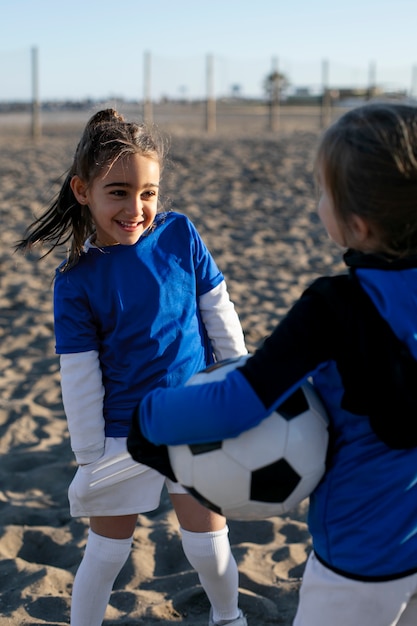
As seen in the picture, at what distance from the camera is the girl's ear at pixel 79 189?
2.42 m

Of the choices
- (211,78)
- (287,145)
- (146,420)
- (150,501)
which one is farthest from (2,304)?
(211,78)

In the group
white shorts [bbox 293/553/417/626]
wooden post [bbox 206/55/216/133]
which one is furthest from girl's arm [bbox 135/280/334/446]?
wooden post [bbox 206/55/216/133]

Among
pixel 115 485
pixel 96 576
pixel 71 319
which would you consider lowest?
pixel 96 576

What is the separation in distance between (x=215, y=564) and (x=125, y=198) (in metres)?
1.14

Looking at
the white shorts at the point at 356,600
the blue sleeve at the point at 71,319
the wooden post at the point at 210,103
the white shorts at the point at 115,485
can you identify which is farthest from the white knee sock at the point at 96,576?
the wooden post at the point at 210,103

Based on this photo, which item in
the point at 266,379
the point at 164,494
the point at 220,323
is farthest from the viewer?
the point at 164,494

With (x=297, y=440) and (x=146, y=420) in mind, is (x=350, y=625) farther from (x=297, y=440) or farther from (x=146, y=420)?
(x=146, y=420)

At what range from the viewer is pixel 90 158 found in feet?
7.80

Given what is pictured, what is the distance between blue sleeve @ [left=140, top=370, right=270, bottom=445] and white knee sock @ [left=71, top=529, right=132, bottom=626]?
3.10 feet

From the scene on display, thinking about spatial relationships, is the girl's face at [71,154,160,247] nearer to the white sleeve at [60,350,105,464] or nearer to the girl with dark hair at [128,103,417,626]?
the white sleeve at [60,350,105,464]

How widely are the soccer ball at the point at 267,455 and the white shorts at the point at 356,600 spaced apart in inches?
7.5

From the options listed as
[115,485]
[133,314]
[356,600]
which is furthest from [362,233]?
[115,485]

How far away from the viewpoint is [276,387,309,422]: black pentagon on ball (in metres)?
1.67

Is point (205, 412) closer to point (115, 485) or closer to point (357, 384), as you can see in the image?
point (357, 384)
